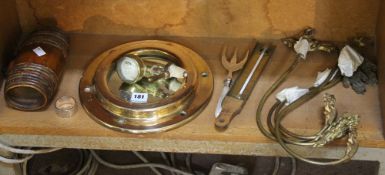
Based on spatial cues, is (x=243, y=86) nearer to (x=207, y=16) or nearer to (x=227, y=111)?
(x=227, y=111)

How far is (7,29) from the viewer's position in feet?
3.24

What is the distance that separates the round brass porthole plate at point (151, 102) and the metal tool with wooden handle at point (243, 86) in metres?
0.04

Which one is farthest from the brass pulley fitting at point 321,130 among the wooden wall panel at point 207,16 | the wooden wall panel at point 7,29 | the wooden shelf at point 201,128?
the wooden wall panel at point 7,29

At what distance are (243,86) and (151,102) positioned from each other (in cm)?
15

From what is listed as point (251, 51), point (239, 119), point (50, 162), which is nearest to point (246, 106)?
point (239, 119)

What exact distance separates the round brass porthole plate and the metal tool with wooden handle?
0.04 m

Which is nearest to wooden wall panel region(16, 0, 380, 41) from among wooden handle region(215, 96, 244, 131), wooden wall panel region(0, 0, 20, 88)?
wooden wall panel region(0, 0, 20, 88)

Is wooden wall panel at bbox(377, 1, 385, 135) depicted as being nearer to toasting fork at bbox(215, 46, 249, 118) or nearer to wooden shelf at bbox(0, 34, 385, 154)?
wooden shelf at bbox(0, 34, 385, 154)

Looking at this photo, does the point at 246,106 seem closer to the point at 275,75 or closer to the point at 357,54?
the point at 275,75

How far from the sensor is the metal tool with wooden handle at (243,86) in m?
0.86

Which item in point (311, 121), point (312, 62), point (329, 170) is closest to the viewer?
point (311, 121)

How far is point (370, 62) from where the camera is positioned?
942 mm

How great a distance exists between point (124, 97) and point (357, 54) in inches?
15.2

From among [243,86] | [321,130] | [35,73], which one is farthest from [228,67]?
Result: [35,73]
